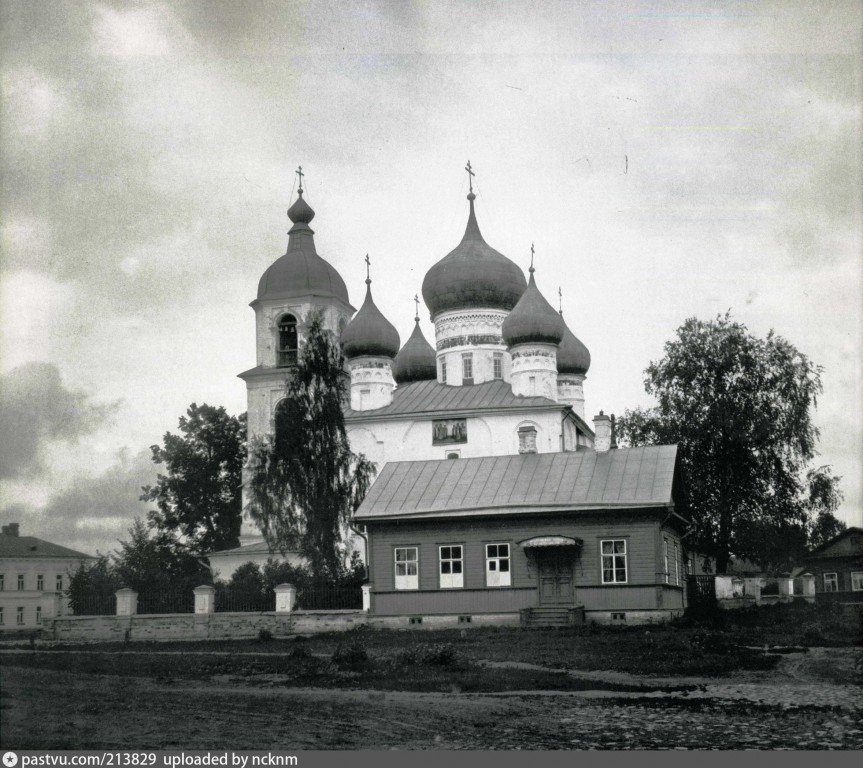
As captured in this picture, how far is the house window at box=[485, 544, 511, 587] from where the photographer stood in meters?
26.1

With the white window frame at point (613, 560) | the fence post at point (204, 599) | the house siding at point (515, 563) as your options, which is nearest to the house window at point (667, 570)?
the house siding at point (515, 563)

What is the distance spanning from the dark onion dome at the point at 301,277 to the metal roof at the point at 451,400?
17.3 ft

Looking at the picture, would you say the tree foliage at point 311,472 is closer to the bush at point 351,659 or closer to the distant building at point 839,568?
the bush at point 351,659

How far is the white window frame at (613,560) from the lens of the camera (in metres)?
25.4

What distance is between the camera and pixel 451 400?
39906 mm

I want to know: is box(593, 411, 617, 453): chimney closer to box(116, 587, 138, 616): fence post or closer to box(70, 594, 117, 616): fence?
box(116, 587, 138, 616): fence post

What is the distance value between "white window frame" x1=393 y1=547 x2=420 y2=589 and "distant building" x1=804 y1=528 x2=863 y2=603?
615 inches

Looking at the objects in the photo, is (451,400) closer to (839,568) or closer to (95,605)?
(839,568)

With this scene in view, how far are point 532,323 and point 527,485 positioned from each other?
1284cm

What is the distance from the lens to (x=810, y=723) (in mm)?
10617

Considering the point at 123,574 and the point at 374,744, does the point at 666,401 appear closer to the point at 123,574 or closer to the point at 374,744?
the point at 123,574

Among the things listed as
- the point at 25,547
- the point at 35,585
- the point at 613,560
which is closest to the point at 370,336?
the point at 613,560

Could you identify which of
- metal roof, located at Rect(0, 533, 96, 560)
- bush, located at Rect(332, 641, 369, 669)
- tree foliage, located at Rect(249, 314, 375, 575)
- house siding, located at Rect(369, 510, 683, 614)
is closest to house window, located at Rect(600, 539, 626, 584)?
house siding, located at Rect(369, 510, 683, 614)

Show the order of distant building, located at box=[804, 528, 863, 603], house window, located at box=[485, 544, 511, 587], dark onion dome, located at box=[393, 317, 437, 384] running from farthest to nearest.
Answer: dark onion dome, located at box=[393, 317, 437, 384], distant building, located at box=[804, 528, 863, 603], house window, located at box=[485, 544, 511, 587]
